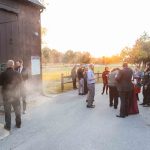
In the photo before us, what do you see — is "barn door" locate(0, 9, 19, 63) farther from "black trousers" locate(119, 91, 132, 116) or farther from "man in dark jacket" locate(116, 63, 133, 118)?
"black trousers" locate(119, 91, 132, 116)

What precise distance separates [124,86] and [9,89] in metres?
4.24

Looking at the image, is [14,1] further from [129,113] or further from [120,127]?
[120,127]

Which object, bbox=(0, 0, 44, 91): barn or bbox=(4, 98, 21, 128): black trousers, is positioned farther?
bbox=(0, 0, 44, 91): barn


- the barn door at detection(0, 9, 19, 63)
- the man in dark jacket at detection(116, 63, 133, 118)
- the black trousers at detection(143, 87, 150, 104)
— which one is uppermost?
the barn door at detection(0, 9, 19, 63)

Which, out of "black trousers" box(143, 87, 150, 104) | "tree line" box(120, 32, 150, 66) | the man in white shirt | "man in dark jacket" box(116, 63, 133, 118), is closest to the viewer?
"man in dark jacket" box(116, 63, 133, 118)

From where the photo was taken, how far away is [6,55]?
1501cm

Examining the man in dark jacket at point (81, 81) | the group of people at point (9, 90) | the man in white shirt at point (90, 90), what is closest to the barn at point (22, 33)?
the man in dark jacket at point (81, 81)

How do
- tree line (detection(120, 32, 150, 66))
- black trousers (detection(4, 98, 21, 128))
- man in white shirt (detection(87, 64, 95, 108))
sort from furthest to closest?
tree line (detection(120, 32, 150, 66)) → man in white shirt (detection(87, 64, 95, 108)) → black trousers (detection(4, 98, 21, 128))

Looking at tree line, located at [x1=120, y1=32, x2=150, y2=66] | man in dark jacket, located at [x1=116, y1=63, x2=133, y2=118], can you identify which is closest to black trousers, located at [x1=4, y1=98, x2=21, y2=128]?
man in dark jacket, located at [x1=116, y1=63, x2=133, y2=118]

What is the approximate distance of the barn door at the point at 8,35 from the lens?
1467cm

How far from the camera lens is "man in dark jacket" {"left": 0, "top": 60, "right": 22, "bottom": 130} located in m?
9.73

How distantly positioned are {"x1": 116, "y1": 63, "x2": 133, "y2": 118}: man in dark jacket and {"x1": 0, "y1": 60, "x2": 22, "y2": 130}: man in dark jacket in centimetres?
382

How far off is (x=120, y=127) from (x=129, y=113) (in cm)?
249

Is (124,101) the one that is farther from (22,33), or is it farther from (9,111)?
(22,33)
